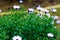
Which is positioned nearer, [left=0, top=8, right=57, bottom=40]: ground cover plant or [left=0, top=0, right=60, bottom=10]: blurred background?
[left=0, top=8, right=57, bottom=40]: ground cover plant

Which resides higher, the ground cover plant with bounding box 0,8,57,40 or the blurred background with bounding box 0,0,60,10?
the blurred background with bounding box 0,0,60,10

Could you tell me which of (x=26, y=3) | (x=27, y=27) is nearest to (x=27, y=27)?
(x=27, y=27)

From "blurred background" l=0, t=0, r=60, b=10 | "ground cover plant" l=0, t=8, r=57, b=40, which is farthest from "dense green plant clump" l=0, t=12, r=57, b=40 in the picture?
"blurred background" l=0, t=0, r=60, b=10

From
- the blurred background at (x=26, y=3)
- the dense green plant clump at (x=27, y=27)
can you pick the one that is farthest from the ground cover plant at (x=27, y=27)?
the blurred background at (x=26, y=3)

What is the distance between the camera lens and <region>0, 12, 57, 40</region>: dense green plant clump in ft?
17.9

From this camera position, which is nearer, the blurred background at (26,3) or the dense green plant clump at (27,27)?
the dense green plant clump at (27,27)

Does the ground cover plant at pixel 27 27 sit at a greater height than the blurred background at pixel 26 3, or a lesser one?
lesser

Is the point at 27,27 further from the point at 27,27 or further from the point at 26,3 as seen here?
the point at 26,3

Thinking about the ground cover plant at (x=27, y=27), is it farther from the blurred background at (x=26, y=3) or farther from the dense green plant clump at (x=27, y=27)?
the blurred background at (x=26, y=3)

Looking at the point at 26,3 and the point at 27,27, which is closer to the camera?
the point at 27,27

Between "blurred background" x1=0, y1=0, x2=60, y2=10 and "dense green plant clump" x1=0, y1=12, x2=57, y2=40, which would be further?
"blurred background" x1=0, y1=0, x2=60, y2=10

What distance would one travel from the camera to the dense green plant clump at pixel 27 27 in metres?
5.45

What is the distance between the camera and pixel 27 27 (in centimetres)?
557

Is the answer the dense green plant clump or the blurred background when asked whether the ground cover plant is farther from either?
the blurred background
